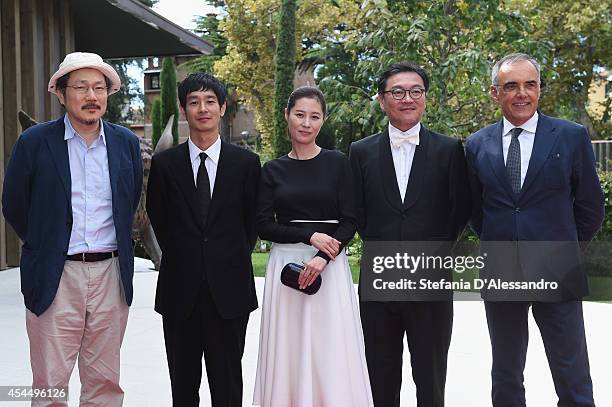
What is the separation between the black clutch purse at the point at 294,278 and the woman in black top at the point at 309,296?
0.20 ft

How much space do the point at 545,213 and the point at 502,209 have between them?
7.8 inches

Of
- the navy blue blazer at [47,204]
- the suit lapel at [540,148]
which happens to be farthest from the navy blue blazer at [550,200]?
the navy blue blazer at [47,204]

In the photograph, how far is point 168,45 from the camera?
1420cm

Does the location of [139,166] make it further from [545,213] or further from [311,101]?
[545,213]

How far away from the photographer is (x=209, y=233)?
11.6 feet

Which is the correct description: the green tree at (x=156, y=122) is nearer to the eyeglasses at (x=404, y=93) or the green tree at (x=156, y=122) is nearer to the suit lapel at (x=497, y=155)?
the eyeglasses at (x=404, y=93)

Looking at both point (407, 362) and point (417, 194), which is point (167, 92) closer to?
point (407, 362)

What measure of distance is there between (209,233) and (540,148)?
1.67 meters

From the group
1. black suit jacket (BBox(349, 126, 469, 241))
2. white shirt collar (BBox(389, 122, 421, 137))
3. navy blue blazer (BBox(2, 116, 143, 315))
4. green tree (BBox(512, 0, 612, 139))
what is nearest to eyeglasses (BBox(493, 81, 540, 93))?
black suit jacket (BBox(349, 126, 469, 241))

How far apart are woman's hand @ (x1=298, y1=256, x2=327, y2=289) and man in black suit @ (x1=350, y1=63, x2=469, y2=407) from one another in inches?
12.7

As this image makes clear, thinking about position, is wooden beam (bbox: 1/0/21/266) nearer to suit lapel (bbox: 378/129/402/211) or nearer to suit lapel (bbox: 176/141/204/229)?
suit lapel (bbox: 176/141/204/229)

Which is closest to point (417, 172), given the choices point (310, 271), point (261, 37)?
point (310, 271)

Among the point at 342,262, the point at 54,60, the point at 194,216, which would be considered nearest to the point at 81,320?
the point at 194,216

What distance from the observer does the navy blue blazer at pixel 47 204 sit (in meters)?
3.30
